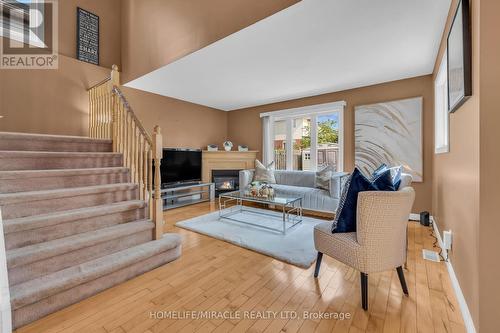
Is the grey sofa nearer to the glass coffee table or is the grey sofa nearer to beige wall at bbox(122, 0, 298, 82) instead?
the glass coffee table

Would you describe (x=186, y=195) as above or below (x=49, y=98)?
below

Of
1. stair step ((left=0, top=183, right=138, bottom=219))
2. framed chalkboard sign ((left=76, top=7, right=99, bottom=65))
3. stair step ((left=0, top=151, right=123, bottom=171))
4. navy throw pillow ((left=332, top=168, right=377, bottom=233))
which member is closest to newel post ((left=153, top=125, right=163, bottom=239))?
stair step ((left=0, top=183, right=138, bottom=219))

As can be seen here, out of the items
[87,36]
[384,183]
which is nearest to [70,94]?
[87,36]

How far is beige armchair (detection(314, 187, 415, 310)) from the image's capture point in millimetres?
1519

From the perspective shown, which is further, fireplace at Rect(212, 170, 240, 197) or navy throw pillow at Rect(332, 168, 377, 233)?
fireplace at Rect(212, 170, 240, 197)

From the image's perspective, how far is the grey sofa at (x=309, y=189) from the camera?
3723 millimetres

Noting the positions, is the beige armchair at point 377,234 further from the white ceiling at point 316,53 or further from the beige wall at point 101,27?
the beige wall at point 101,27

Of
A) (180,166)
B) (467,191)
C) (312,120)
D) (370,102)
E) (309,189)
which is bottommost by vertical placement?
(309,189)

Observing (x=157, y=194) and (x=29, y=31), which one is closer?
(x=157, y=194)

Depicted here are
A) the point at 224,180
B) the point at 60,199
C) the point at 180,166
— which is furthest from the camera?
the point at 224,180

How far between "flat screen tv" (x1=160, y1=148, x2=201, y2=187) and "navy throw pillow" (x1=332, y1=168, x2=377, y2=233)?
11.9ft

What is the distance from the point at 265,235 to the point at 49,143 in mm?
2914

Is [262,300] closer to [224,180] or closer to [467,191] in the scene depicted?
[467,191]

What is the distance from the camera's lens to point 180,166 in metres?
4.75
